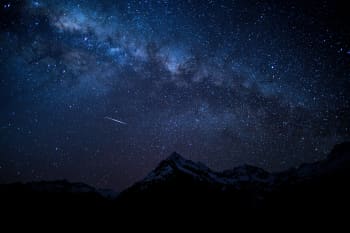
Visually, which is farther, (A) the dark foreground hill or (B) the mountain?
(A) the dark foreground hill

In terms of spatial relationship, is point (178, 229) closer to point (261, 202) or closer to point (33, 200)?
point (261, 202)

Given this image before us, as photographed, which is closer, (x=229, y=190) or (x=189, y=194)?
(x=189, y=194)

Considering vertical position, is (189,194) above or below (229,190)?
below

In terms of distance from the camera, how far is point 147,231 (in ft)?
169

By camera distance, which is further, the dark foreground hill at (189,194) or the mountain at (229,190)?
the dark foreground hill at (189,194)

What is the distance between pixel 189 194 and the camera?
64.2 metres

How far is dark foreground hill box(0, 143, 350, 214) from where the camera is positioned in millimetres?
58097

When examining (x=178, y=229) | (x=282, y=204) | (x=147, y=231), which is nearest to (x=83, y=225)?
(x=147, y=231)

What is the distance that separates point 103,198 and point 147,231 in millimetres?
24457

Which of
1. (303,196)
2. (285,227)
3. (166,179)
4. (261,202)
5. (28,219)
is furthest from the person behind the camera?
(261,202)

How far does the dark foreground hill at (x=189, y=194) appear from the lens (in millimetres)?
58097

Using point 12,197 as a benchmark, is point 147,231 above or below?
below

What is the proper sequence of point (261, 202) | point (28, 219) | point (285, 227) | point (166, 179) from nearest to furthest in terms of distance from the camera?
point (285, 227) < point (28, 219) < point (166, 179) < point (261, 202)

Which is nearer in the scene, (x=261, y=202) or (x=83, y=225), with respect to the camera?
(x=83, y=225)
